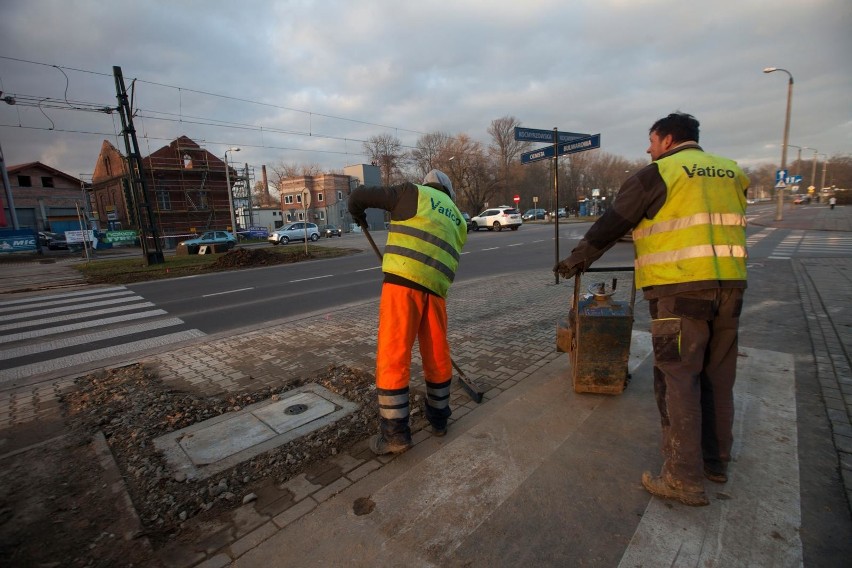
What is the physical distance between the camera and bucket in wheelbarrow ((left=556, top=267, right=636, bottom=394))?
323cm

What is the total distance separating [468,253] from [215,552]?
14.9m

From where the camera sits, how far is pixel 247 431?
3.11 meters

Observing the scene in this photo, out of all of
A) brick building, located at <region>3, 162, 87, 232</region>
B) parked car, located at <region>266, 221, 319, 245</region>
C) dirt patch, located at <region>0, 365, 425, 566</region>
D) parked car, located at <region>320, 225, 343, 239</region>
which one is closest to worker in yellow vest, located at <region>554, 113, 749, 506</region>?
dirt patch, located at <region>0, 365, 425, 566</region>

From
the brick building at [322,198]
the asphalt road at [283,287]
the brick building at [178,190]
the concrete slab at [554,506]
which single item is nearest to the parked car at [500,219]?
the asphalt road at [283,287]

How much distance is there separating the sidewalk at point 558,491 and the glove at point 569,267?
1.14 m

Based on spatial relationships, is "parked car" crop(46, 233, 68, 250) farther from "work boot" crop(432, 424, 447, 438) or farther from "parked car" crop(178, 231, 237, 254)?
"work boot" crop(432, 424, 447, 438)

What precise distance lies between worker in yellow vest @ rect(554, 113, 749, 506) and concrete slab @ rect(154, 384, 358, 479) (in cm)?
232

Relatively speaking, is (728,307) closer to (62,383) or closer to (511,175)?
(62,383)

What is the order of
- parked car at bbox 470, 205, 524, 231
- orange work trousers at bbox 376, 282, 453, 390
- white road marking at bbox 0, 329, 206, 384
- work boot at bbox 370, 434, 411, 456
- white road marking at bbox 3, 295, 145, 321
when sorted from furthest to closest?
parked car at bbox 470, 205, 524, 231, white road marking at bbox 3, 295, 145, 321, white road marking at bbox 0, 329, 206, 384, work boot at bbox 370, 434, 411, 456, orange work trousers at bbox 376, 282, 453, 390

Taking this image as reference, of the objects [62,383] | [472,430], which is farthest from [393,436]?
[62,383]

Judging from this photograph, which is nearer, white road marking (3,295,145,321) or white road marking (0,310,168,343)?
white road marking (0,310,168,343)

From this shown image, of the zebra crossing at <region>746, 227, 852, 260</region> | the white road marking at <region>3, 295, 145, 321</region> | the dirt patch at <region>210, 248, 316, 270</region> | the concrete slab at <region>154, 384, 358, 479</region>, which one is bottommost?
the zebra crossing at <region>746, 227, 852, 260</region>

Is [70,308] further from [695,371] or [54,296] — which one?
[695,371]

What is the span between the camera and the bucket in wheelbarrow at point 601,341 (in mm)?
3229
